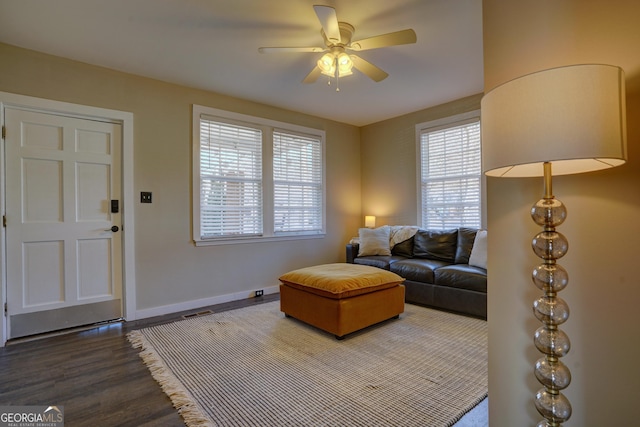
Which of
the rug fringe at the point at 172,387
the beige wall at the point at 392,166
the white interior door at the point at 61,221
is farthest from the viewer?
the beige wall at the point at 392,166

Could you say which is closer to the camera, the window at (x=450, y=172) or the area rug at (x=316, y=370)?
the area rug at (x=316, y=370)

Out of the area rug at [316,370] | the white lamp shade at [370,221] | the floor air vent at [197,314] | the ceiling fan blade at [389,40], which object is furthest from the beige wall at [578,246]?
the white lamp shade at [370,221]

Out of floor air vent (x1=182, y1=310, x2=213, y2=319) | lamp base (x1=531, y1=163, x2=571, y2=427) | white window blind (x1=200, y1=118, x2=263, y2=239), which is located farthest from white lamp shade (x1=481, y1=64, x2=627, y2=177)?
white window blind (x1=200, y1=118, x2=263, y2=239)

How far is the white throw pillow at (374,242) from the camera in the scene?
4.16 meters

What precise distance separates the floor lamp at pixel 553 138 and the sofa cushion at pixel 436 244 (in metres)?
2.87

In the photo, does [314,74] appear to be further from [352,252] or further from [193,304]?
[193,304]

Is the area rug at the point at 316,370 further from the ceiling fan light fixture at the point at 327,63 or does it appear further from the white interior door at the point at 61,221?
the ceiling fan light fixture at the point at 327,63

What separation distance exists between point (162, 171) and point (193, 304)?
1.55 m

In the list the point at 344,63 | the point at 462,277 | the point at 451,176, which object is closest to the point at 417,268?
the point at 462,277

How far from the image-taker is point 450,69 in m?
3.10

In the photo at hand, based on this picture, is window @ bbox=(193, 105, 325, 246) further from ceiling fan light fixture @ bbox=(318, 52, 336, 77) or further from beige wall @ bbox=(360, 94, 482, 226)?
ceiling fan light fixture @ bbox=(318, 52, 336, 77)

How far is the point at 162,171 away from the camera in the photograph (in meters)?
3.33

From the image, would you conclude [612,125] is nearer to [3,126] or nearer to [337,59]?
[337,59]

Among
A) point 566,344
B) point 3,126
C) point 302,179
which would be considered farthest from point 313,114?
point 566,344
